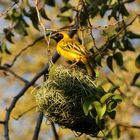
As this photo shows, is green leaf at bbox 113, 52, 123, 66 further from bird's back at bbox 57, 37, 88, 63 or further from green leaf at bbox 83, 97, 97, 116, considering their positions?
green leaf at bbox 83, 97, 97, 116

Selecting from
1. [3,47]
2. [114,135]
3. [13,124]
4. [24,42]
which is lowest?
[13,124]

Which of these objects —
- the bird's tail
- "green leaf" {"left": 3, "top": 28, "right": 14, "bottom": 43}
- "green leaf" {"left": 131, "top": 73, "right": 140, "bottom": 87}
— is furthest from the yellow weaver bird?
"green leaf" {"left": 3, "top": 28, "right": 14, "bottom": 43}

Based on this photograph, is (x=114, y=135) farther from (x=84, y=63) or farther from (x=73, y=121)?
(x=73, y=121)

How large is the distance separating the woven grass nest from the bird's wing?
378 millimetres

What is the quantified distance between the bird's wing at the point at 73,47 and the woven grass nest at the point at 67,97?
0.38 m

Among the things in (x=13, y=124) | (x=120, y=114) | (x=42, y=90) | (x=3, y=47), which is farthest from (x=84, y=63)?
(x=13, y=124)

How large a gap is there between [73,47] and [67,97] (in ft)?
2.13

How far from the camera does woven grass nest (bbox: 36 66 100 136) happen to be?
350 centimetres

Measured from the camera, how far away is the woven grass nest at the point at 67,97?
11.5ft

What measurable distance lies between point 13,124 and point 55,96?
21.1 ft

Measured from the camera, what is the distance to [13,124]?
9.91 m

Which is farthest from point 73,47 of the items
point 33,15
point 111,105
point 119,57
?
point 111,105

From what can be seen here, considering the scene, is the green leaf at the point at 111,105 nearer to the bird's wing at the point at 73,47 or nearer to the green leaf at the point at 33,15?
the bird's wing at the point at 73,47

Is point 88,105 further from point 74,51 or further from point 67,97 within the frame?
point 74,51
